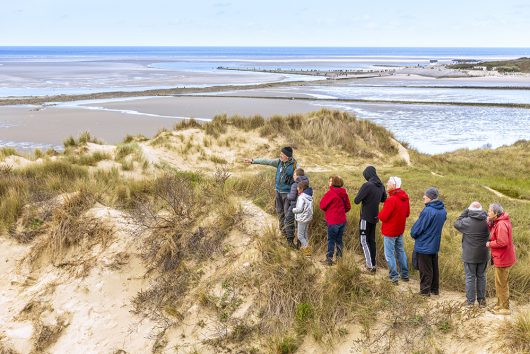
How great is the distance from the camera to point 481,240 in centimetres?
570

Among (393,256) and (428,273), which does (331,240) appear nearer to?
(393,256)

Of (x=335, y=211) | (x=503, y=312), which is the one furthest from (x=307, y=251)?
(x=503, y=312)

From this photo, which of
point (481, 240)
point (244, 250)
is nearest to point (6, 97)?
point (244, 250)

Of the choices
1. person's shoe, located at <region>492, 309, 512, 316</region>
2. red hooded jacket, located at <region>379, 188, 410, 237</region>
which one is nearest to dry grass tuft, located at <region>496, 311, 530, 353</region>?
person's shoe, located at <region>492, 309, 512, 316</region>

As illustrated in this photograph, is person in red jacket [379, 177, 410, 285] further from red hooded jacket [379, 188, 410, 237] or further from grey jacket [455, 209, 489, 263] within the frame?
grey jacket [455, 209, 489, 263]

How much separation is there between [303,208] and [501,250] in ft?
8.36

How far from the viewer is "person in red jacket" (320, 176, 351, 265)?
6699mm

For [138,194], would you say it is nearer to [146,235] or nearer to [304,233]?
[146,235]

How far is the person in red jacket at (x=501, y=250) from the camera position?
552 centimetres

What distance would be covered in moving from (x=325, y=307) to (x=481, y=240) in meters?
2.02

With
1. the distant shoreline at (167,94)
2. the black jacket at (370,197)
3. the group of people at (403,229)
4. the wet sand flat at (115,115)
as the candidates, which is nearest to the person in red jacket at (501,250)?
the group of people at (403,229)

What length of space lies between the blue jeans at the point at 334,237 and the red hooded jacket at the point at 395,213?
0.65 meters

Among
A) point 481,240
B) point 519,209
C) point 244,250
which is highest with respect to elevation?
point 481,240

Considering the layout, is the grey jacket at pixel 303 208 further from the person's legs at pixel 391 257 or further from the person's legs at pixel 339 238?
the person's legs at pixel 391 257
